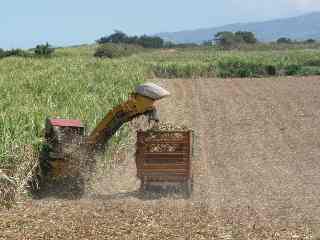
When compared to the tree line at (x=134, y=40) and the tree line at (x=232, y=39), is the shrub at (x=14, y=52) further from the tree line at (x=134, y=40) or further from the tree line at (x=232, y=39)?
the tree line at (x=134, y=40)

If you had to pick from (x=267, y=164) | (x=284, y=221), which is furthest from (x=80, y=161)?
(x=267, y=164)

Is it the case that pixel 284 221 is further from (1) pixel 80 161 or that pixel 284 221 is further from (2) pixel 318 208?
(1) pixel 80 161

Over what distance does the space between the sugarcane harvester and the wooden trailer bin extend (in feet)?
1.73

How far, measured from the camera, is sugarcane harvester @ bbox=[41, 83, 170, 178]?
10.9 m

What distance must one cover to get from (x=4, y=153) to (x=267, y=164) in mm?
5676

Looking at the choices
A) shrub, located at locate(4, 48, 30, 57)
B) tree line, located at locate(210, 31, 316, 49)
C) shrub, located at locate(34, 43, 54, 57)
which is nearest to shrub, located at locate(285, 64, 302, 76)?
shrub, located at locate(34, 43, 54, 57)

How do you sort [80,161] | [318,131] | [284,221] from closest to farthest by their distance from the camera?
1. [284,221]
2. [80,161]
3. [318,131]

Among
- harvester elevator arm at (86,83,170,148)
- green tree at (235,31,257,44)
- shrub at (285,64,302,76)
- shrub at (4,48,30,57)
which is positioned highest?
green tree at (235,31,257,44)

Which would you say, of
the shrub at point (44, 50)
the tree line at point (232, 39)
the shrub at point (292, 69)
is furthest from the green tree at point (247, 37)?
the shrub at point (292, 69)

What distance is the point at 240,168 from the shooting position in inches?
558

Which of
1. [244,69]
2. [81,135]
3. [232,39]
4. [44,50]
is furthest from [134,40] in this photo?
[81,135]

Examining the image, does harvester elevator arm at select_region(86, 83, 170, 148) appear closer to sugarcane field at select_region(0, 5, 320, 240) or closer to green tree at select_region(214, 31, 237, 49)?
sugarcane field at select_region(0, 5, 320, 240)

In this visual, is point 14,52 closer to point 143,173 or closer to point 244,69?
point 244,69

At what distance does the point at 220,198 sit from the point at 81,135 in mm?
2373
